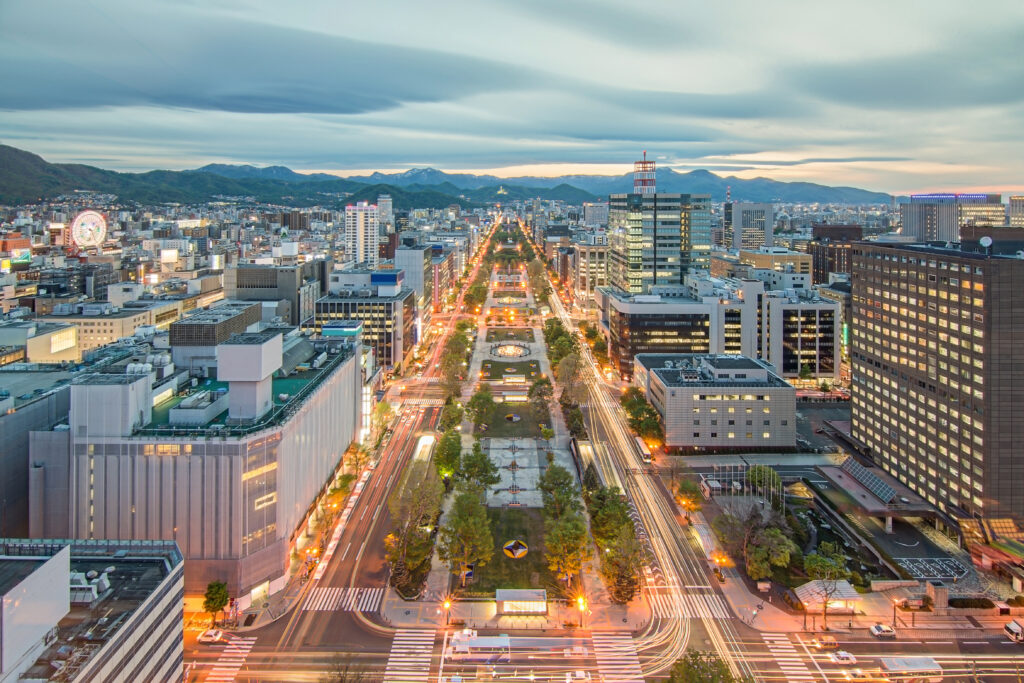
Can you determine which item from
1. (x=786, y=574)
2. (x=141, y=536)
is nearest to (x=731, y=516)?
(x=786, y=574)

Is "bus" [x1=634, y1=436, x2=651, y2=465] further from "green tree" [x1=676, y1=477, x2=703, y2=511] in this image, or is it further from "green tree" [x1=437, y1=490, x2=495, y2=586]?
"green tree" [x1=437, y1=490, x2=495, y2=586]

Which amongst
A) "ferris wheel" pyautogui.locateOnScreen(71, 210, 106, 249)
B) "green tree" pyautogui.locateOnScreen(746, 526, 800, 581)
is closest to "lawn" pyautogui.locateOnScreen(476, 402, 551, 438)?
"green tree" pyautogui.locateOnScreen(746, 526, 800, 581)

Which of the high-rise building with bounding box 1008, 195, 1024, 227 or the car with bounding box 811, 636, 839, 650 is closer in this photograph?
the car with bounding box 811, 636, 839, 650

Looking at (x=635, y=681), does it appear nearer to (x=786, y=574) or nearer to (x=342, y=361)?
(x=786, y=574)

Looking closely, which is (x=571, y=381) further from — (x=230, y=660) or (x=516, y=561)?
(x=230, y=660)

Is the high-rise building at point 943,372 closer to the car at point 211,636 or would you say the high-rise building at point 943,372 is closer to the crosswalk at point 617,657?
the crosswalk at point 617,657

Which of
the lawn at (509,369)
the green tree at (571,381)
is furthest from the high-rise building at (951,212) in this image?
the green tree at (571,381)

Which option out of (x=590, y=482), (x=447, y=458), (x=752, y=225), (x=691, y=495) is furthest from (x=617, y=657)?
(x=752, y=225)
